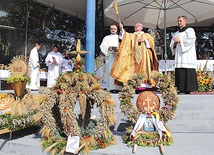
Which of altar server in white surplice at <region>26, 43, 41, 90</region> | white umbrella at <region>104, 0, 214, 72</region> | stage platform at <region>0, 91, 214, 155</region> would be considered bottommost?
stage platform at <region>0, 91, 214, 155</region>

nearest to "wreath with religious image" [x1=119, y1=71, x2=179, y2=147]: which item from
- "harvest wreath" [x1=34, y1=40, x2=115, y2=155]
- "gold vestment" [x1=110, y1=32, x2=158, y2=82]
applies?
"harvest wreath" [x1=34, y1=40, x2=115, y2=155]

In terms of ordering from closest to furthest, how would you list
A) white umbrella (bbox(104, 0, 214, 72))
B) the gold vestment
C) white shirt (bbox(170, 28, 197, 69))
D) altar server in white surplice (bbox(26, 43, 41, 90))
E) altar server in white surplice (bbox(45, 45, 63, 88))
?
1. white shirt (bbox(170, 28, 197, 69))
2. the gold vestment
3. white umbrella (bbox(104, 0, 214, 72))
4. altar server in white surplice (bbox(26, 43, 41, 90))
5. altar server in white surplice (bbox(45, 45, 63, 88))

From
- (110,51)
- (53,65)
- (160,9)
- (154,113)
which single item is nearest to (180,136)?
(154,113)

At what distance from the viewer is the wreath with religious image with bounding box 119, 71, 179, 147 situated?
9.92 feet

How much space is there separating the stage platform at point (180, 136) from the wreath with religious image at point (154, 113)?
9 cm

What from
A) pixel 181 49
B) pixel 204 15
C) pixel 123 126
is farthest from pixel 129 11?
pixel 123 126

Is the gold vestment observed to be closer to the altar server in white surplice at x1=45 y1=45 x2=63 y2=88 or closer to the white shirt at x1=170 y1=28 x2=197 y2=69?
the white shirt at x1=170 y1=28 x2=197 y2=69

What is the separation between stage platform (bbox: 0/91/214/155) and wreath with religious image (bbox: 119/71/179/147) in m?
0.09

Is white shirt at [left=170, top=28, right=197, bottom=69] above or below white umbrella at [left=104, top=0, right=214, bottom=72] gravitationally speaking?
below

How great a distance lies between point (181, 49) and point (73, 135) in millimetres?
4077

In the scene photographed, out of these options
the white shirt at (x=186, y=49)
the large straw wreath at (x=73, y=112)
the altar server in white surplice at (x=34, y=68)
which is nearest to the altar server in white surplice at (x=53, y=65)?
the altar server in white surplice at (x=34, y=68)

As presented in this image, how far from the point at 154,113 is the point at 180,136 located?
0.78 metres

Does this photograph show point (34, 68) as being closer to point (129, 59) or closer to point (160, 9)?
point (129, 59)

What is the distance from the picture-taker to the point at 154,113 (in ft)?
10.3
